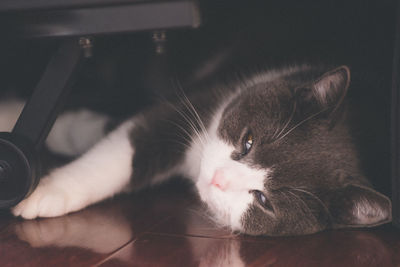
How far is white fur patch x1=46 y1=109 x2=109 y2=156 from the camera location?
1.78 metres

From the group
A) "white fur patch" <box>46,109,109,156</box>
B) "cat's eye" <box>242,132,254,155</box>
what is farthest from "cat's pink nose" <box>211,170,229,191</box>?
"white fur patch" <box>46,109,109,156</box>

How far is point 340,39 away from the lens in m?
1.79

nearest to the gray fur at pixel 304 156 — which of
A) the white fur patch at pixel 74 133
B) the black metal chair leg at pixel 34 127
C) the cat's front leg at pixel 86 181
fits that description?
the cat's front leg at pixel 86 181

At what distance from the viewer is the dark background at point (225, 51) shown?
1723 millimetres

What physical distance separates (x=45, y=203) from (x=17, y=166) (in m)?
0.18

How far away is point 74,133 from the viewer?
1.80 meters

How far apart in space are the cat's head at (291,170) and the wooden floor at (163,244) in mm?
55

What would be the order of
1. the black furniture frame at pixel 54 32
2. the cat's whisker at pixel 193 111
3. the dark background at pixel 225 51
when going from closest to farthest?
1. the black furniture frame at pixel 54 32
2. the cat's whisker at pixel 193 111
3. the dark background at pixel 225 51

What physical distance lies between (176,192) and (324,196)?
0.56 metres

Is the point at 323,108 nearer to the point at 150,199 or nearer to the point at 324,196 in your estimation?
the point at 324,196

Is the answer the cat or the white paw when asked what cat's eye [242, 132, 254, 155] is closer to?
the cat

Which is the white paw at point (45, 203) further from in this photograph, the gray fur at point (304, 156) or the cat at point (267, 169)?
the gray fur at point (304, 156)

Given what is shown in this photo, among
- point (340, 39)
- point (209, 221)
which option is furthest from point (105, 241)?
point (340, 39)

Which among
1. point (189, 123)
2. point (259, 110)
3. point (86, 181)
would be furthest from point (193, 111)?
point (86, 181)
